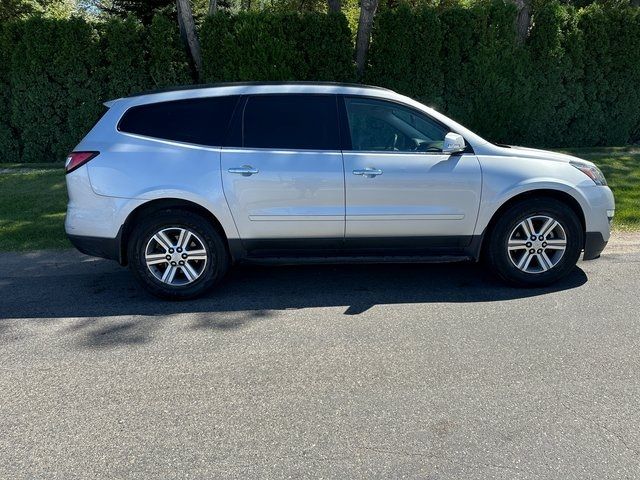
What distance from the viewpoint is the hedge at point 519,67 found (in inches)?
445

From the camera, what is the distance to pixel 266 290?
553 centimetres

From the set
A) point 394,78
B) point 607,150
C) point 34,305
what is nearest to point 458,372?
point 34,305

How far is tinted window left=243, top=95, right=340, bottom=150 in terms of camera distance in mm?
5262

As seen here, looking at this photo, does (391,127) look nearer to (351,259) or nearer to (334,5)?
(351,259)

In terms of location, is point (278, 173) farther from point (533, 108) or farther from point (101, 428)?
point (533, 108)

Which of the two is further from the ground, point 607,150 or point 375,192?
point 375,192

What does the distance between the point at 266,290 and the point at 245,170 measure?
46.1 inches

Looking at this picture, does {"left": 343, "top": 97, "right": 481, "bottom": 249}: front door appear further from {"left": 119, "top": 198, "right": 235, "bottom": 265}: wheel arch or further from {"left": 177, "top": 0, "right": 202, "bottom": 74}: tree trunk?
{"left": 177, "top": 0, "right": 202, "bottom": 74}: tree trunk

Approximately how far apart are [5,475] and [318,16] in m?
9.99

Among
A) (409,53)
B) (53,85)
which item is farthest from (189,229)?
(53,85)

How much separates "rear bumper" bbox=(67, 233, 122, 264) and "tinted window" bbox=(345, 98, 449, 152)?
7.65 ft

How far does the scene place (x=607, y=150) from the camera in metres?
12.0

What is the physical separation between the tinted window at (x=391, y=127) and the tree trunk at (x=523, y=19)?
24.9 ft

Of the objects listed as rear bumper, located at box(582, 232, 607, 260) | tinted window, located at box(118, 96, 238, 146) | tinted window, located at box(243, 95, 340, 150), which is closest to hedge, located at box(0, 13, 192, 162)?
tinted window, located at box(118, 96, 238, 146)
